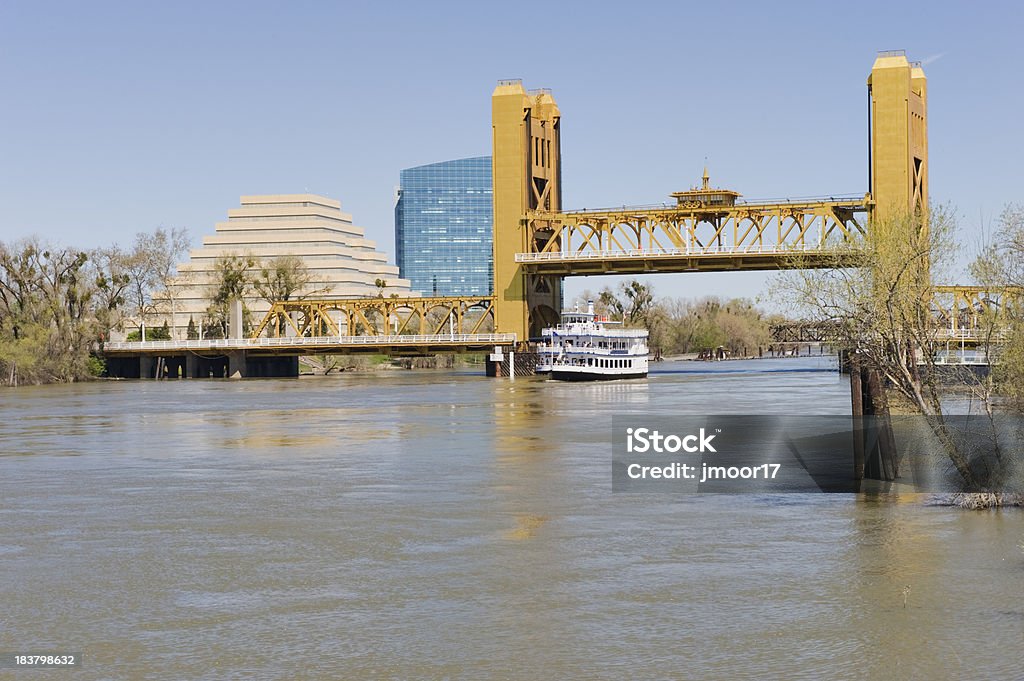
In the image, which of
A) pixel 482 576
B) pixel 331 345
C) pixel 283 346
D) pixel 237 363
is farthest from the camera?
pixel 237 363

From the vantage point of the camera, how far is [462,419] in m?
58.6

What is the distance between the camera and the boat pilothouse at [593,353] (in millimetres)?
107562

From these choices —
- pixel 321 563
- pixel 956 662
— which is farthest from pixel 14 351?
pixel 956 662

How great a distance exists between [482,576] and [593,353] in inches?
3460

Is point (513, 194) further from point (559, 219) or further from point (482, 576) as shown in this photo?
point (482, 576)

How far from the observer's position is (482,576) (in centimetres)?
2069

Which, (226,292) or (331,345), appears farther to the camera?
(226,292)

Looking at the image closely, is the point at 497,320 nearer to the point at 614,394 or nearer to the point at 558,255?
the point at 558,255

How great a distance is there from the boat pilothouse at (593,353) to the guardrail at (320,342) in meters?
11.8

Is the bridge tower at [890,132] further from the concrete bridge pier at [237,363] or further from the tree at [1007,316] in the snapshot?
the tree at [1007,316]

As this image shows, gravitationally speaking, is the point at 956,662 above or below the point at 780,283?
below

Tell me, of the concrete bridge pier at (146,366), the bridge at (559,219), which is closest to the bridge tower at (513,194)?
the bridge at (559,219)

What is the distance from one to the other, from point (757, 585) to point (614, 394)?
62.1 metres

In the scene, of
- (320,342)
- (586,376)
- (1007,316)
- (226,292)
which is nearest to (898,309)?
(1007,316)
